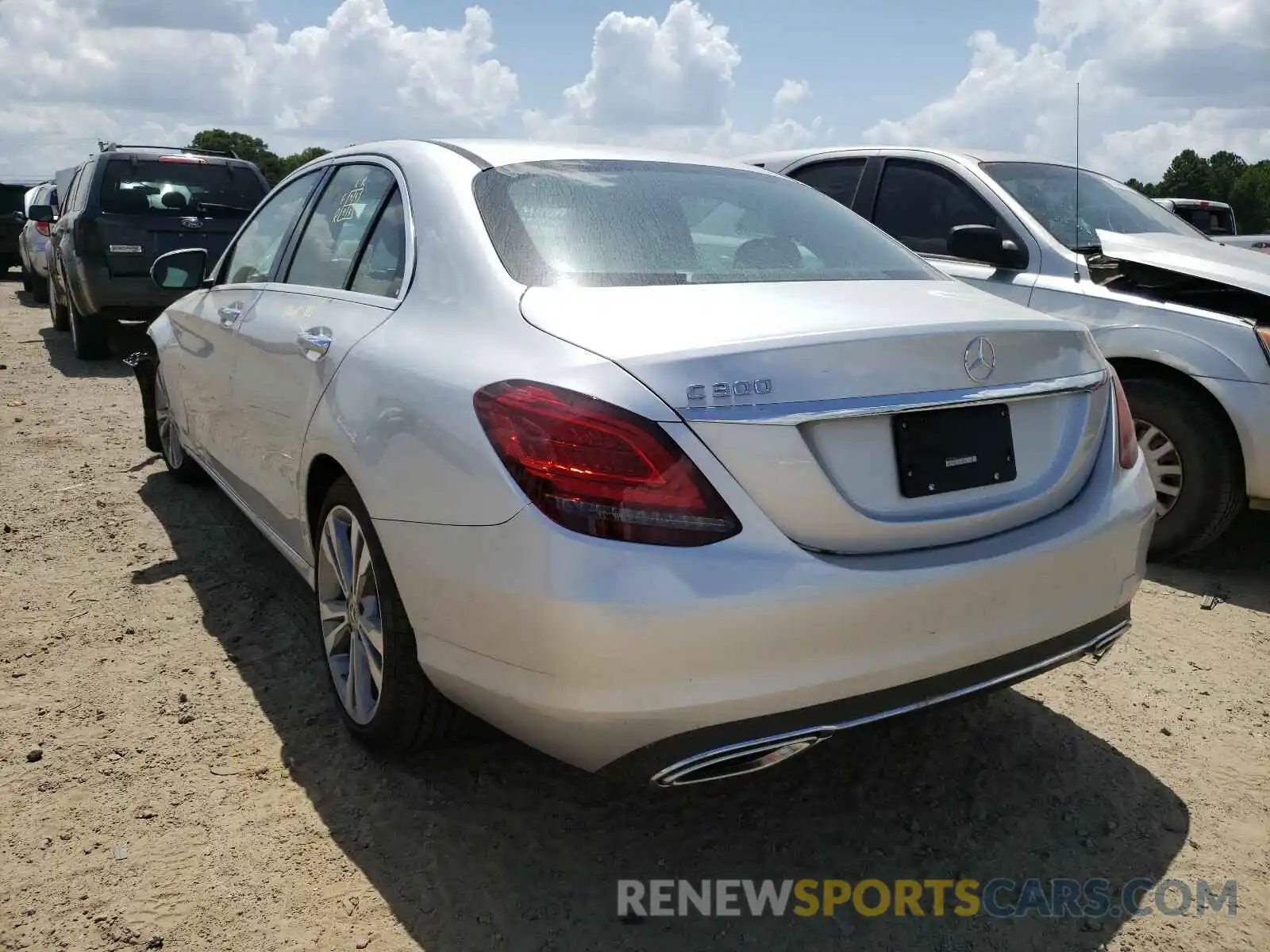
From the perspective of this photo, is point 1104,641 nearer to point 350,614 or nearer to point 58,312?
point 350,614

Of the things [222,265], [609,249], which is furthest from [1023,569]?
[222,265]

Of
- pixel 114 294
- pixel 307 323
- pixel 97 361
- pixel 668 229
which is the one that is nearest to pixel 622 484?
pixel 668 229

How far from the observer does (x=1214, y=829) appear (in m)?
2.67

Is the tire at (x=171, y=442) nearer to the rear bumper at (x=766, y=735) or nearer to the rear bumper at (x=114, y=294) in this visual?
the rear bumper at (x=766, y=735)

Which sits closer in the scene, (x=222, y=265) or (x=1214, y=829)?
(x=1214, y=829)

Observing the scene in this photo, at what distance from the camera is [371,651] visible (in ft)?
9.27

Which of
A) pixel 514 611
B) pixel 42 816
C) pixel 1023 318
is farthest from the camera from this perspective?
pixel 42 816

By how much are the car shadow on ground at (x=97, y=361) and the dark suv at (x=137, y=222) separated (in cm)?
18

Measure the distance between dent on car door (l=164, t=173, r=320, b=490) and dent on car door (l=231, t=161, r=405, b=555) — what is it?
146 mm

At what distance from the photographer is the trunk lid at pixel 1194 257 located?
4.50m

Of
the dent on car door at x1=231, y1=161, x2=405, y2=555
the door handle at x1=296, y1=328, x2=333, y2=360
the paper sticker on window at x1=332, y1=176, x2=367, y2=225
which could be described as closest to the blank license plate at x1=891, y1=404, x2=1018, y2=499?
the dent on car door at x1=231, y1=161, x2=405, y2=555

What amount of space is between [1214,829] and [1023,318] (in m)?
1.32

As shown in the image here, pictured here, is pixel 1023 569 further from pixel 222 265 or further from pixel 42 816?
pixel 222 265

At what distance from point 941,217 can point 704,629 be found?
4.03m
